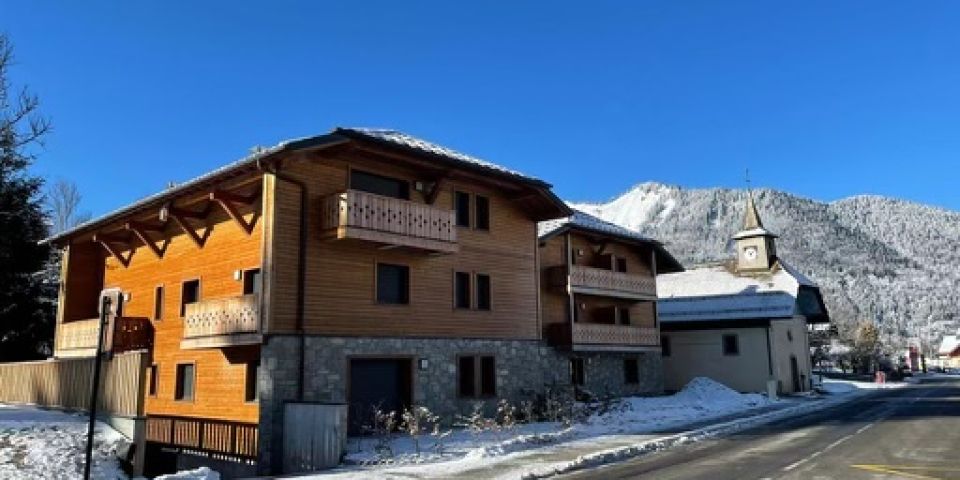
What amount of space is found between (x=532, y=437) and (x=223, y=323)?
31.8 ft

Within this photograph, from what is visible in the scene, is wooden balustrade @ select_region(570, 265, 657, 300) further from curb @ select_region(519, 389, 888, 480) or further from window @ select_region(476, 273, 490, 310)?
curb @ select_region(519, 389, 888, 480)

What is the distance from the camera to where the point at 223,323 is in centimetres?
2142

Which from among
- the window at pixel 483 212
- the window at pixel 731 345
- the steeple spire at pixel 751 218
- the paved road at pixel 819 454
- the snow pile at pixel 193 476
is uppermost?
the steeple spire at pixel 751 218

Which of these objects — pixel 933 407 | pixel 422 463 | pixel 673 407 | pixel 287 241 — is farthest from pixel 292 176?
pixel 933 407

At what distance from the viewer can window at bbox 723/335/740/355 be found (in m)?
43.9

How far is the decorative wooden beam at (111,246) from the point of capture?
98.4 feet

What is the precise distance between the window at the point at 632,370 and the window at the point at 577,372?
431 cm

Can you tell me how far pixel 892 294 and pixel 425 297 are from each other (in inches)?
7845

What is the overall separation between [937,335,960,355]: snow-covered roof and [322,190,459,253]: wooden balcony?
15764 cm

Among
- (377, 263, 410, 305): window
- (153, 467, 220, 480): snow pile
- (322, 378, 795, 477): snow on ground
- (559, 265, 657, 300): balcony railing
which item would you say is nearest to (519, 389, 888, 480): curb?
(322, 378, 795, 477): snow on ground

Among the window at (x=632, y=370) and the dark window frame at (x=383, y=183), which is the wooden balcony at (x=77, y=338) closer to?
the dark window frame at (x=383, y=183)

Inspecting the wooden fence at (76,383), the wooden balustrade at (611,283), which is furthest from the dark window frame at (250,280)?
the wooden balustrade at (611,283)

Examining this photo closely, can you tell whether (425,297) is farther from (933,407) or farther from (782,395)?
(782,395)

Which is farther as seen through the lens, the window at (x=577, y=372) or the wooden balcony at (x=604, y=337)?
the window at (x=577, y=372)
